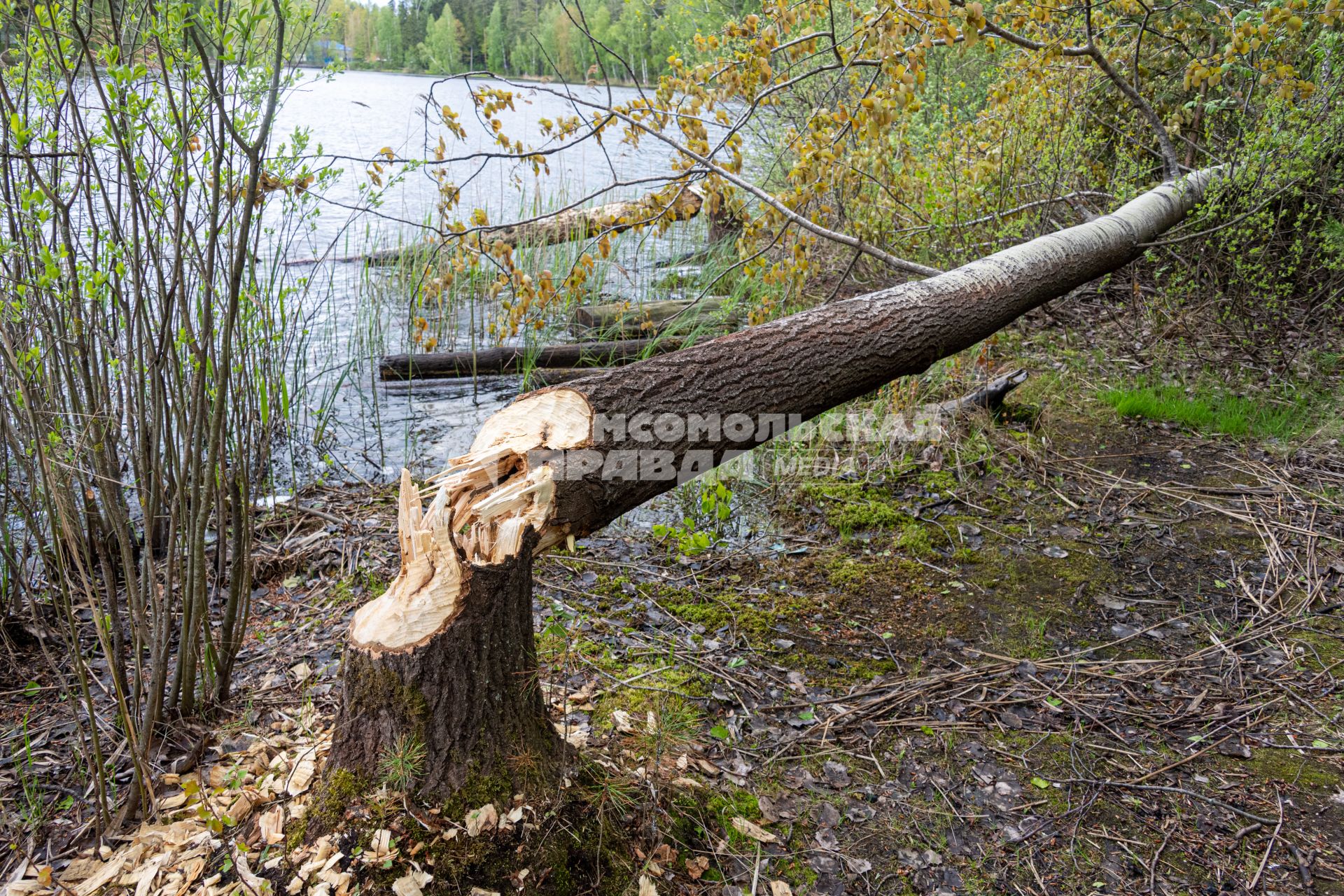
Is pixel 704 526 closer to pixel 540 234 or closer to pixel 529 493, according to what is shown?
pixel 529 493

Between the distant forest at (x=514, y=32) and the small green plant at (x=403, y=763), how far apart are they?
81.0 inches

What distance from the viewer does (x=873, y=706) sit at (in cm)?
258

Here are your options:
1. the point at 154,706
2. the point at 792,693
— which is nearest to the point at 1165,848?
the point at 792,693

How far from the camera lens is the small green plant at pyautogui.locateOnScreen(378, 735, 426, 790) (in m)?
1.78

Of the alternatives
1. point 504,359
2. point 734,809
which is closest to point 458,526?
point 734,809

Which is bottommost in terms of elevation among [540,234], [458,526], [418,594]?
[418,594]

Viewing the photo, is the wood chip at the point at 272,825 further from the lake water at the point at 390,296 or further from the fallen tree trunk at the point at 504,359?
the fallen tree trunk at the point at 504,359

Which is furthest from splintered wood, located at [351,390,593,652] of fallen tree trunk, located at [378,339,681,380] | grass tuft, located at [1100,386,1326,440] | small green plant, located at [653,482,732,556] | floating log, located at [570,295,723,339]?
floating log, located at [570,295,723,339]

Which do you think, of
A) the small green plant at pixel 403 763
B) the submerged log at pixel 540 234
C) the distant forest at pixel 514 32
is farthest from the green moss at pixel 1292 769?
the submerged log at pixel 540 234

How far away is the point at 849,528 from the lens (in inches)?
148

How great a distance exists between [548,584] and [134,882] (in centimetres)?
171

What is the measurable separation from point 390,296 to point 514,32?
9567mm

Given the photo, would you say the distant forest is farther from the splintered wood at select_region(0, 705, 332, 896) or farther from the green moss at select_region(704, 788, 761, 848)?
the green moss at select_region(704, 788, 761, 848)

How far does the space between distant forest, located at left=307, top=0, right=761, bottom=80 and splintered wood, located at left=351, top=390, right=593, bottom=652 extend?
57.9 inches
